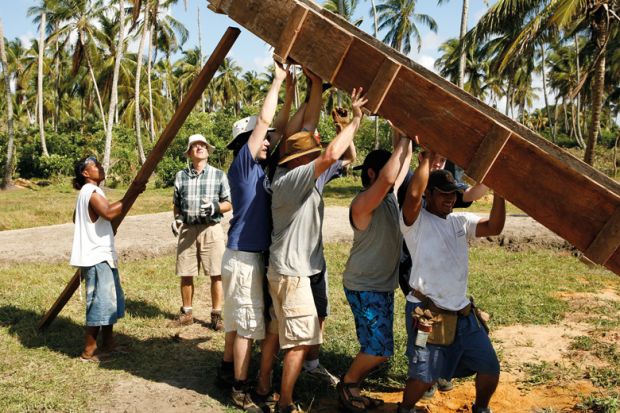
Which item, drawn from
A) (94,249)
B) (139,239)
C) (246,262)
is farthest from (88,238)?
(139,239)

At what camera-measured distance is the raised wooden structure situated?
2.45 metres

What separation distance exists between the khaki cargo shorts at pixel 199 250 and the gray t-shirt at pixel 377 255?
244cm

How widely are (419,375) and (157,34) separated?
34.6m

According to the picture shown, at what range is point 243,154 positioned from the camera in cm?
377

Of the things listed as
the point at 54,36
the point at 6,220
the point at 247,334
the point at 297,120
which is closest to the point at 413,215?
the point at 297,120

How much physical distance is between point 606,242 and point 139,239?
28.2 ft

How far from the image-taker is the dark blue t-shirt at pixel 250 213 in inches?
153

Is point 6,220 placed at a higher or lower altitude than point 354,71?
lower

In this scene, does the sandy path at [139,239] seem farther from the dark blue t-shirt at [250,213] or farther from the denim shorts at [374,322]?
the denim shorts at [374,322]

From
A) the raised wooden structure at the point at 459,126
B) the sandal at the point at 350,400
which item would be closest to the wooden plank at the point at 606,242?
the raised wooden structure at the point at 459,126

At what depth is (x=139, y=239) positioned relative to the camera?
9.88 meters

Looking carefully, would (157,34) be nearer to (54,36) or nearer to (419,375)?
(54,36)

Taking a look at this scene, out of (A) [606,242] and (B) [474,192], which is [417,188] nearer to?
(B) [474,192]

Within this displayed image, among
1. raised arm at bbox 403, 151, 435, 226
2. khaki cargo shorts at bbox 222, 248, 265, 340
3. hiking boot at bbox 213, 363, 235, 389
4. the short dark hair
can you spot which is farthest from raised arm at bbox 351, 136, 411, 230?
the short dark hair
